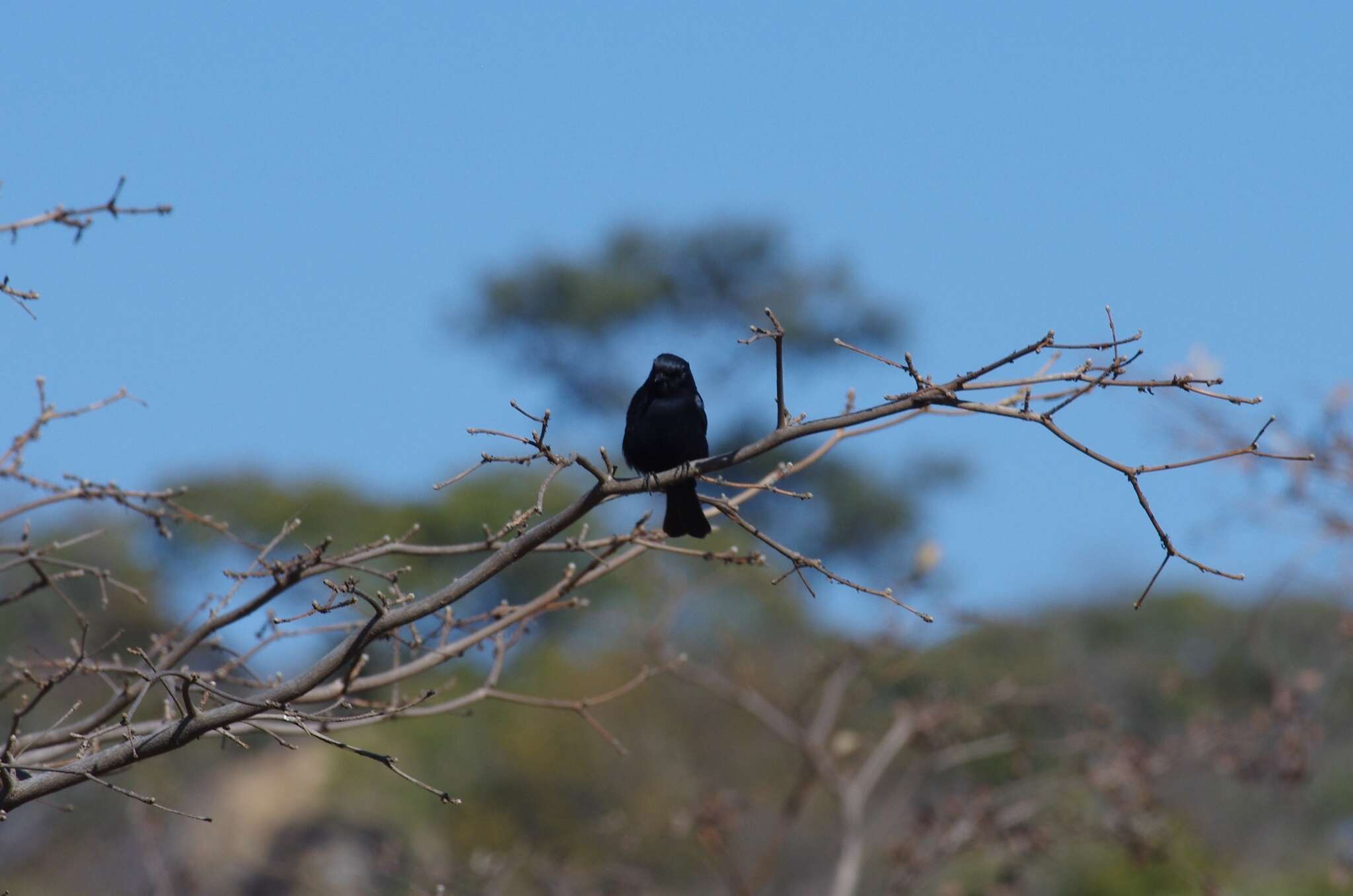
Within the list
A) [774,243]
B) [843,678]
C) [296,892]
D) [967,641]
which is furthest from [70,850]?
[774,243]

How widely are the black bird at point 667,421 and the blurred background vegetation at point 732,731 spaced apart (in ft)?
1.52

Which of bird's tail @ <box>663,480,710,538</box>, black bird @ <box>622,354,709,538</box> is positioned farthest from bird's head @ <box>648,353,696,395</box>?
bird's tail @ <box>663,480,710,538</box>

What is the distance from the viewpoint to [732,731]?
24281mm

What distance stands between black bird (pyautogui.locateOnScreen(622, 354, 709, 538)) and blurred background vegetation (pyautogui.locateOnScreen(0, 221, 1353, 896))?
18.2 inches

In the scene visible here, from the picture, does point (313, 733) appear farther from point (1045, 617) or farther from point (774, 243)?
point (774, 243)

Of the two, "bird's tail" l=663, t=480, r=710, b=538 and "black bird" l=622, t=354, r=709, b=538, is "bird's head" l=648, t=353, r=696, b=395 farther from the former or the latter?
"bird's tail" l=663, t=480, r=710, b=538

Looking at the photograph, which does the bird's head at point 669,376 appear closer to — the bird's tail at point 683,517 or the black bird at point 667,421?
the black bird at point 667,421

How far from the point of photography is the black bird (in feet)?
16.4

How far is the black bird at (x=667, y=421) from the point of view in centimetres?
500

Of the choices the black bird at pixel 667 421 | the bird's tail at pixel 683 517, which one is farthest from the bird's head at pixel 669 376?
the bird's tail at pixel 683 517

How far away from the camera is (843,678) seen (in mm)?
7621

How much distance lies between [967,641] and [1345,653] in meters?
10.1

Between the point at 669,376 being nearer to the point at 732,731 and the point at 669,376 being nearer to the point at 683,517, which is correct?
the point at 683,517

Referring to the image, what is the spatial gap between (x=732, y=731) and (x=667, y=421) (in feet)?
65.2
